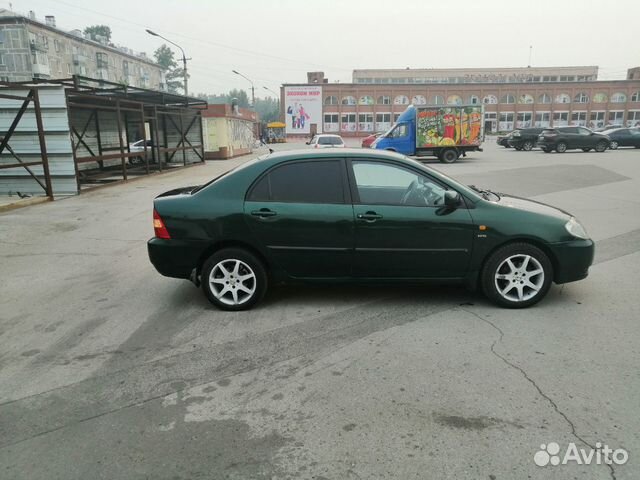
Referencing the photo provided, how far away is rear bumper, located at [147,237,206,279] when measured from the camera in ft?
15.9

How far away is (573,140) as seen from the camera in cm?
3014

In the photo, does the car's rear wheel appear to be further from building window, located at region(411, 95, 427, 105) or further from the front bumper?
building window, located at region(411, 95, 427, 105)

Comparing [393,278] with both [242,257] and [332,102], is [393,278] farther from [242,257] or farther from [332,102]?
[332,102]

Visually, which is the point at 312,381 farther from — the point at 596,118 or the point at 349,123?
the point at 596,118

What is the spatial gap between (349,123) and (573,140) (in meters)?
52.1

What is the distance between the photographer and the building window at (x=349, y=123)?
79.2 meters

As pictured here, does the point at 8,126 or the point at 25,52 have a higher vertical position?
the point at 25,52

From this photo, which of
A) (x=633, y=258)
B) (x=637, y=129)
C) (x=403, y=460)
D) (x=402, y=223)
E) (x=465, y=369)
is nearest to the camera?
(x=403, y=460)

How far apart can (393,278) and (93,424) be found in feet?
9.55

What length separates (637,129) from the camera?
110 feet

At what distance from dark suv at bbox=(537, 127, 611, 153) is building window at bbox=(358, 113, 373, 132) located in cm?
5068

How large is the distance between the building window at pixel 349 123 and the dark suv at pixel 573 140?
168 feet

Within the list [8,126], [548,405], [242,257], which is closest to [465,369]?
[548,405]

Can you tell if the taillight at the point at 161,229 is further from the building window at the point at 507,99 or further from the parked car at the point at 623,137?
the building window at the point at 507,99
